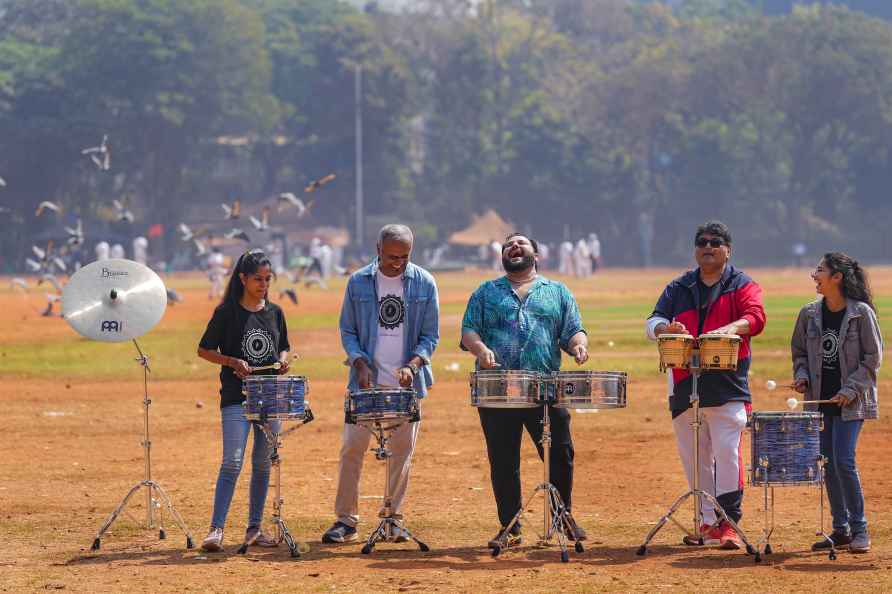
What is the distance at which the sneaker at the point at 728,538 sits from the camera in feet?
33.7

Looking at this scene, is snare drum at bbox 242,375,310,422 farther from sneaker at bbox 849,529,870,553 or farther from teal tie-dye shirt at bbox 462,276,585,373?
sneaker at bbox 849,529,870,553

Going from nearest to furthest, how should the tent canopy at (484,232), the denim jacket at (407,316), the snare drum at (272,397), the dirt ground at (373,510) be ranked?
the dirt ground at (373,510)
the snare drum at (272,397)
the denim jacket at (407,316)
the tent canopy at (484,232)

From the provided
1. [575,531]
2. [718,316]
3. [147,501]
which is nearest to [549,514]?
[575,531]

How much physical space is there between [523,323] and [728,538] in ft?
5.92

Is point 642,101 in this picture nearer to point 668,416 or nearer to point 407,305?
point 668,416

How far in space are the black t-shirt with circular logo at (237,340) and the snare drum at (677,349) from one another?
2335 mm

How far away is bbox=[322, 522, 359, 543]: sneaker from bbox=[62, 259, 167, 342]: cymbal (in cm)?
172

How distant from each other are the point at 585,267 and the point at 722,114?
28.5 metres

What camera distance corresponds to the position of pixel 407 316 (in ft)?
Answer: 34.8

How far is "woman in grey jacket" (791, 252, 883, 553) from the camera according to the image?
33.2ft

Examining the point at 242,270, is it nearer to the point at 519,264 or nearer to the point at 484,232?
the point at 519,264

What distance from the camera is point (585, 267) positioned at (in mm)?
73812

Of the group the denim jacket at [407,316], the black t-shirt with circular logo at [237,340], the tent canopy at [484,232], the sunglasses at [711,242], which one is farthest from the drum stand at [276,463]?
the tent canopy at [484,232]

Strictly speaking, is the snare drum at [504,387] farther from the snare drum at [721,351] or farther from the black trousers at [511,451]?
the snare drum at [721,351]
